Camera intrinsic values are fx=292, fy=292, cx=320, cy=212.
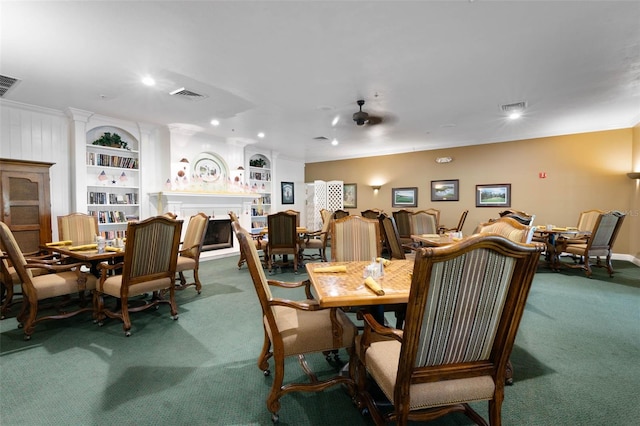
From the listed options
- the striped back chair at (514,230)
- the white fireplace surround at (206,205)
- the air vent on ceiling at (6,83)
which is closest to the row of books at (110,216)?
the white fireplace surround at (206,205)

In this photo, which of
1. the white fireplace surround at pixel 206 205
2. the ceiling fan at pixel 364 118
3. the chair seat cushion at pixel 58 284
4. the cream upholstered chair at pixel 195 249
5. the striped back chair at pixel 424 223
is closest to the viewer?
the chair seat cushion at pixel 58 284

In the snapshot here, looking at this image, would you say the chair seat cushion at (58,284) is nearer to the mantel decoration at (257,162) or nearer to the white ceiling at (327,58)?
the white ceiling at (327,58)

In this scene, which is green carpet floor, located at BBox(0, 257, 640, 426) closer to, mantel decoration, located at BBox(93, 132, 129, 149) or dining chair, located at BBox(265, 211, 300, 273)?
dining chair, located at BBox(265, 211, 300, 273)

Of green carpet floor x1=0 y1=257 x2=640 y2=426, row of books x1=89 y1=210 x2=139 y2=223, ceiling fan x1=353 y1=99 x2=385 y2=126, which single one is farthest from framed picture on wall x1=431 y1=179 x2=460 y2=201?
row of books x1=89 y1=210 x2=139 y2=223

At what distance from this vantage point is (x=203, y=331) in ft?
9.22

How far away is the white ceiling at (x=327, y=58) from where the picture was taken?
7.93 ft

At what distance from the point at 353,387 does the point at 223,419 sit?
774 millimetres

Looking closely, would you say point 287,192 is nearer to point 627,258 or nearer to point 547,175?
point 547,175

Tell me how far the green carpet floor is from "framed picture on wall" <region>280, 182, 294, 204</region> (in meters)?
6.07

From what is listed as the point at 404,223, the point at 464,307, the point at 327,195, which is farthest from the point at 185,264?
the point at 327,195

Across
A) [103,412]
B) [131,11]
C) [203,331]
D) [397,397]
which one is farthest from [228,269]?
[397,397]

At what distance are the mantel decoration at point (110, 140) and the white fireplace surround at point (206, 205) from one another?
3.54ft

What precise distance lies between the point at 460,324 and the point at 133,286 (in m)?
2.88

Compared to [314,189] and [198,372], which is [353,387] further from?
[314,189]
